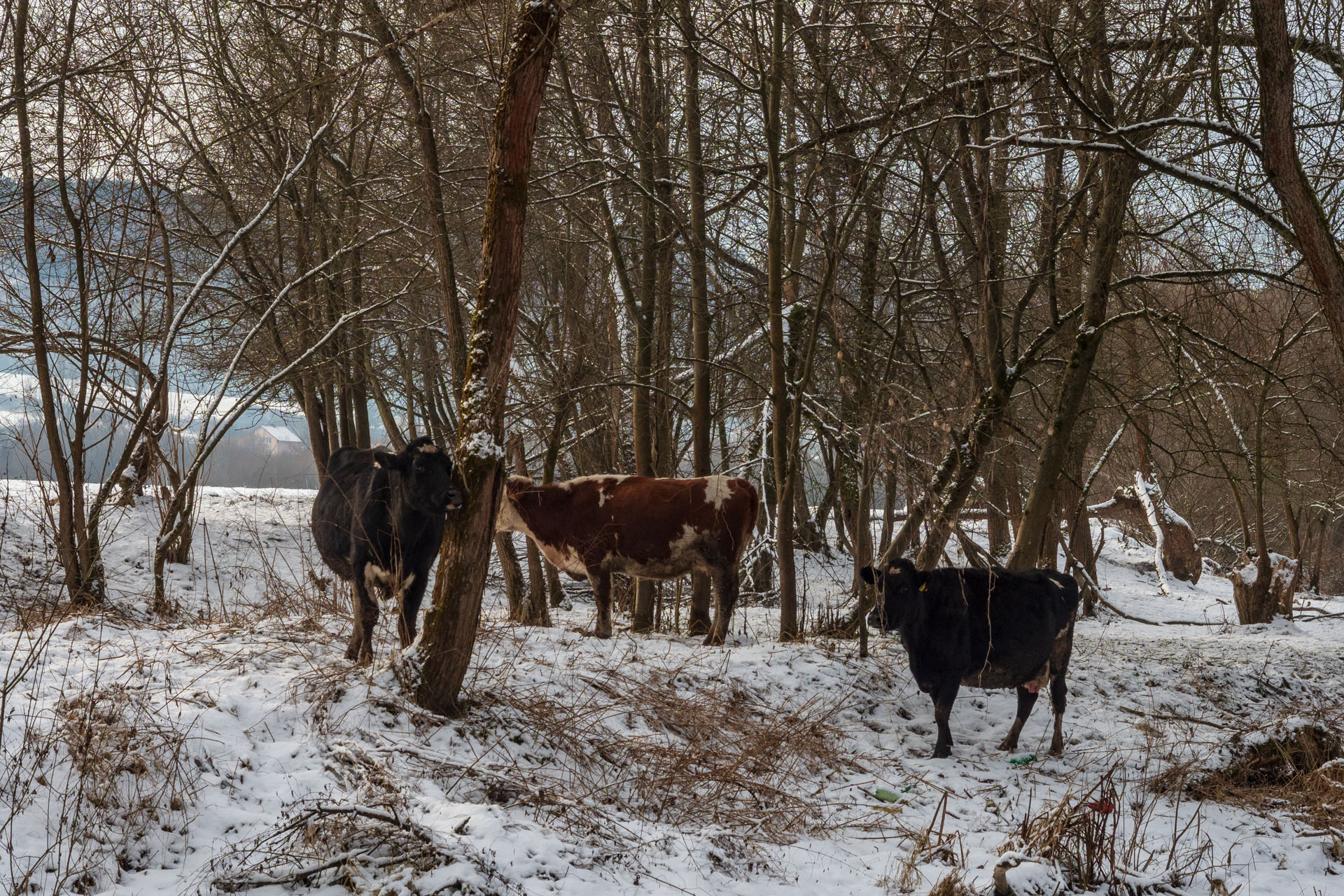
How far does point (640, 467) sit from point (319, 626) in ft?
14.6

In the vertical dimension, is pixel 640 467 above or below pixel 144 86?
below

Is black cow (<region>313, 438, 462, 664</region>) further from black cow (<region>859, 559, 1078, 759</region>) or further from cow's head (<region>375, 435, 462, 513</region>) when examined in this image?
black cow (<region>859, 559, 1078, 759</region>)

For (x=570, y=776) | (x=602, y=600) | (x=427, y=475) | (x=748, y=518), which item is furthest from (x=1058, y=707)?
(x=427, y=475)

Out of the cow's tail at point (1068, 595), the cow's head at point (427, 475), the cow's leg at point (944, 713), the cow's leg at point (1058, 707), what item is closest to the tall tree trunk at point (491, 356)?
the cow's head at point (427, 475)

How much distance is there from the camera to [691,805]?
Result: 17.7ft

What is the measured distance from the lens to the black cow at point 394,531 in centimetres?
609

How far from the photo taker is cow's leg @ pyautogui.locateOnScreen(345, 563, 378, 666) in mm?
6367

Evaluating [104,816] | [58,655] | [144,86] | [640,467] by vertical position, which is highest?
[144,86]

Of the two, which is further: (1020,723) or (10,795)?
(1020,723)

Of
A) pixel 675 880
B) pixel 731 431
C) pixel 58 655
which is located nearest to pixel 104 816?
pixel 58 655

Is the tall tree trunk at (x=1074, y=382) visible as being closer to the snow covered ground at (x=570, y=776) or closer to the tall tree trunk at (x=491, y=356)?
the snow covered ground at (x=570, y=776)

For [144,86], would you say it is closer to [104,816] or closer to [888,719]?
[104,816]

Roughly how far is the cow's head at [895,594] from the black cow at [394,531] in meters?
3.50

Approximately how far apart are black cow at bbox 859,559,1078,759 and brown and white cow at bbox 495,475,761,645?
6.80ft
